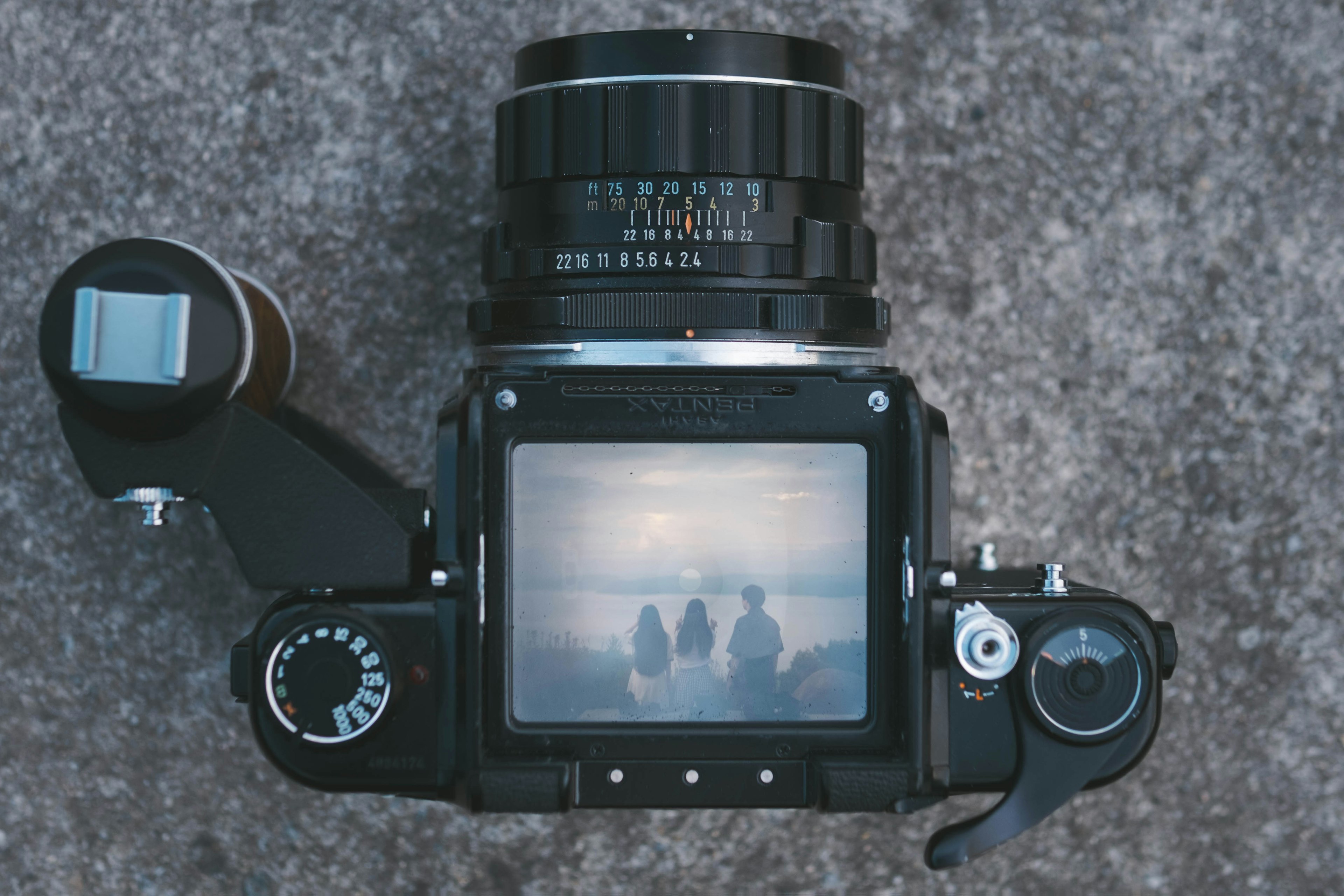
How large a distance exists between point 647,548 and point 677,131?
0.25 metres

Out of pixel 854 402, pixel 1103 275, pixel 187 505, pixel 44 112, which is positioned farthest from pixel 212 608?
pixel 1103 275

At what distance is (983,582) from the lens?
0.67m

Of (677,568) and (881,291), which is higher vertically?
(881,291)

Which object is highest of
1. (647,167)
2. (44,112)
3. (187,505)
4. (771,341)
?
(44,112)

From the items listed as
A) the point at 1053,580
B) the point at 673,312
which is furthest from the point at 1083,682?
the point at 673,312

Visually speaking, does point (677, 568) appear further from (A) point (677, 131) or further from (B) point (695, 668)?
(A) point (677, 131)

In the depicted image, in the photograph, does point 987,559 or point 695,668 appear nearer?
point 695,668

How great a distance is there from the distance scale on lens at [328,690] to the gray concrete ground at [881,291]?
0.87ft

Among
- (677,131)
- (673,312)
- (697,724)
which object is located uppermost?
(677,131)

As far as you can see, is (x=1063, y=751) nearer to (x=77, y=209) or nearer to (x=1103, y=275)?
(x=1103, y=275)

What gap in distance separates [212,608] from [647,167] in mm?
523

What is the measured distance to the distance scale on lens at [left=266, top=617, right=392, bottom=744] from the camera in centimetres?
56

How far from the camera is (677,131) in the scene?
59 centimetres

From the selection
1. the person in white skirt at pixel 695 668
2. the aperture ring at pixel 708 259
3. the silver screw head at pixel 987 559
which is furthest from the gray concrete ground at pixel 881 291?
the person in white skirt at pixel 695 668
